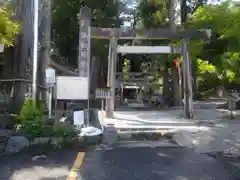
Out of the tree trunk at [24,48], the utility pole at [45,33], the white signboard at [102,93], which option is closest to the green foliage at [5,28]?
the white signboard at [102,93]

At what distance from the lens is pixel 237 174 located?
18.7ft

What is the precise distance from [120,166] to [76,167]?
0.85 metres

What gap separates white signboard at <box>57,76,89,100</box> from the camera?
9867mm

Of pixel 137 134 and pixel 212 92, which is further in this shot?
pixel 212 92

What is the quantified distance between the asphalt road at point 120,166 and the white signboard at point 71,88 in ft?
7.90

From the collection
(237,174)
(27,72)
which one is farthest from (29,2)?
(237,174)

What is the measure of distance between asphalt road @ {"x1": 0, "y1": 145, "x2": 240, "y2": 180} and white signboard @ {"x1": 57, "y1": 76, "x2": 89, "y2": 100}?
7.90 ft

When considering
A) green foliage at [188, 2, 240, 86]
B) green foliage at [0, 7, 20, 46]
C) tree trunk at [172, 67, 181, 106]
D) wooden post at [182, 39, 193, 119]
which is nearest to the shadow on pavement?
green foliage at [0, 7, 20, 46]

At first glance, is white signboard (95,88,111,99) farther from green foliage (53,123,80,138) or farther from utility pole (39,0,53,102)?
utility pole (39,0,53,102)

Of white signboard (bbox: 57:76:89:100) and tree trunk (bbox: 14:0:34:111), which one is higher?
tree trunk (bbox: 14:0:34:111)

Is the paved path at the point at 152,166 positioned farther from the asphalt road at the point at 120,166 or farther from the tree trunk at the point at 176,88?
the tree trunk at the point at 176,88

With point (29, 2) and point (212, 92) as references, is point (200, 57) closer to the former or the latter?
point (29, 2)

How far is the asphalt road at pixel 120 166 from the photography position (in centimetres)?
559

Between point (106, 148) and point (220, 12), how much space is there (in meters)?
8.51
